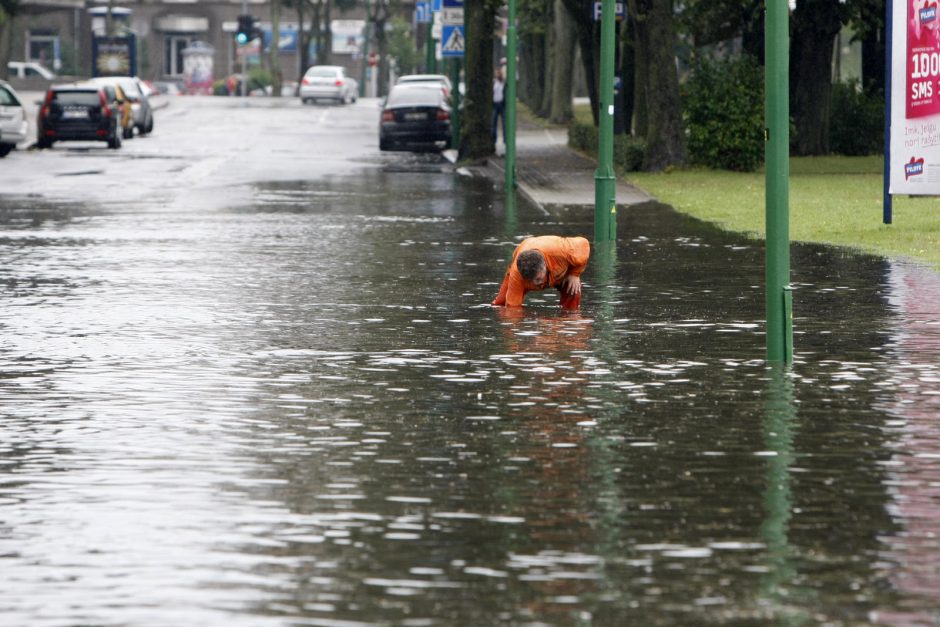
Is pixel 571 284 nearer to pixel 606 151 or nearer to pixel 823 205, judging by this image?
pixel 606 151

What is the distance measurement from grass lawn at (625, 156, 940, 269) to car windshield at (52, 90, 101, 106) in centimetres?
1729

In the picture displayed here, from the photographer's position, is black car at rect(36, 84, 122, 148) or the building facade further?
the building facade

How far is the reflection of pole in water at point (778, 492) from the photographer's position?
6809 millimetres

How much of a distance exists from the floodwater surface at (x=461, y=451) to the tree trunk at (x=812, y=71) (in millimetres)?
23418

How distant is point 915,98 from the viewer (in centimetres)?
2434

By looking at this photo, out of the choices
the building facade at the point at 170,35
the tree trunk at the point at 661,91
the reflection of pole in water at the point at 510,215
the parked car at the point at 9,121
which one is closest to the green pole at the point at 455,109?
the tree trunk at the point at 661,91

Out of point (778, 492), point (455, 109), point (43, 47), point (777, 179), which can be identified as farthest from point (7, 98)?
point (43, 47)

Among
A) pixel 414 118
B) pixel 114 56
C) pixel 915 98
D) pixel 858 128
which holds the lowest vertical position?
pixel 858 128

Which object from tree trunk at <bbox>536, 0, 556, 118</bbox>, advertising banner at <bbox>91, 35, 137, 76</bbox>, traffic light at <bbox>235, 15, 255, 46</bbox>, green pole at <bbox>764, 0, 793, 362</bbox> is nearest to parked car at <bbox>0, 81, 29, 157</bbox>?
tree trunk at <bbox>536, 0, 556, 118</bbox>

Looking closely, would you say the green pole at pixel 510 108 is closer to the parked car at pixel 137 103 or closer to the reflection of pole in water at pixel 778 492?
the reflection of pole in water at pixel 778 492

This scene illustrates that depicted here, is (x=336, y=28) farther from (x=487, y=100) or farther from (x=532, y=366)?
(x=532, y=366)

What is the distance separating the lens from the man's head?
14578 mm

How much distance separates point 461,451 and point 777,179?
13.4 ft

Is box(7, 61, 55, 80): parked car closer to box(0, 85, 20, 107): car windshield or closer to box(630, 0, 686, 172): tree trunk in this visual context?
box(0, 85, 20, 107): car windshield
